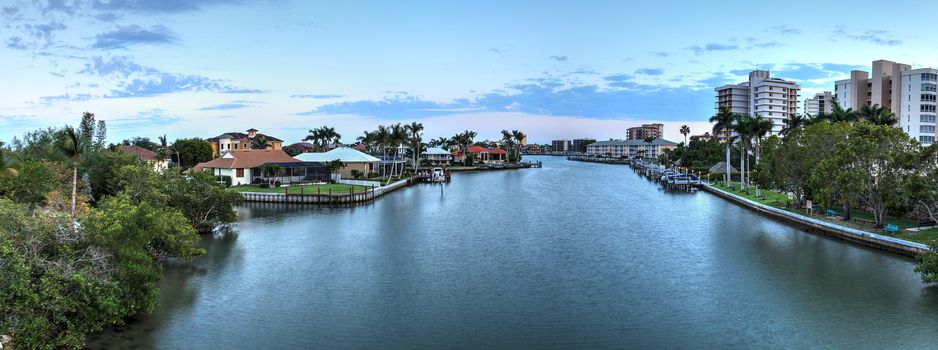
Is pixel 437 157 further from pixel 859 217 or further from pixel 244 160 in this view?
pixel 859 217

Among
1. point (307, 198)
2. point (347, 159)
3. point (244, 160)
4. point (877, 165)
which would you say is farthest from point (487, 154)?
point (877, 165)

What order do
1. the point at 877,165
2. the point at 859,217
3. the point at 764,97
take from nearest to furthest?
the point at 877,165 < the point at 859,217 < the point at 764,97

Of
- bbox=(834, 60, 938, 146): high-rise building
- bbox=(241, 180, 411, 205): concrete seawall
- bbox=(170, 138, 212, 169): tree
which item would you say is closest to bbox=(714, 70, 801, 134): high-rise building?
bbox=(834, 60, 938, 146): high-rise building

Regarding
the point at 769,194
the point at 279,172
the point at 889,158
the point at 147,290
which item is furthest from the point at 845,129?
the point at 279,172

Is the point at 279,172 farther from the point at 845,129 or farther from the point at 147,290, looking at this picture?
the point at 845,129

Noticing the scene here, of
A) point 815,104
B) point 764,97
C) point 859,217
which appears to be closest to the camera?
point 859,217

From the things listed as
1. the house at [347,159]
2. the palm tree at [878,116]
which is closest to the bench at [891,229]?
the palm tree at [878,116]
